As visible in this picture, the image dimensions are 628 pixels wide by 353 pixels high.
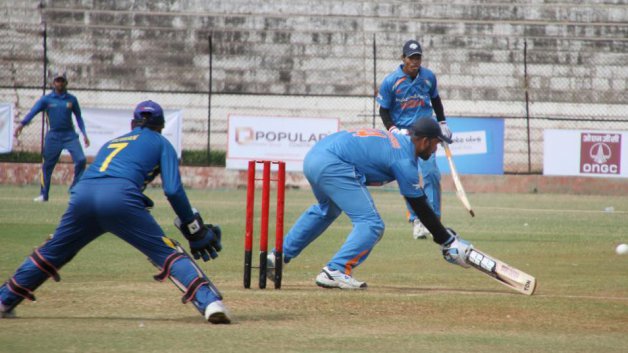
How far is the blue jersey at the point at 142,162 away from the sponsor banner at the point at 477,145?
15976mm

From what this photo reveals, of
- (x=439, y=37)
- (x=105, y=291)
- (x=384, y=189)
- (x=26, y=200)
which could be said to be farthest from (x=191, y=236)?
(x=439, y=37)

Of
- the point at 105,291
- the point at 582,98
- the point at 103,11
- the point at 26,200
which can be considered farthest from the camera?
the point at 103,11

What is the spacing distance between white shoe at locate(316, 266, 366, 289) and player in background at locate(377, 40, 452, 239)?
384 centimetres

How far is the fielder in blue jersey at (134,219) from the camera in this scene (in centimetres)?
694

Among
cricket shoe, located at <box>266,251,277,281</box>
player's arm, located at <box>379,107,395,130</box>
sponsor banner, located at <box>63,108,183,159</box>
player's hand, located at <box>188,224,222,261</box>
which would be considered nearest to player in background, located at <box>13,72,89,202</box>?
sponsor banner, located at <box>63,108,183,159</box>

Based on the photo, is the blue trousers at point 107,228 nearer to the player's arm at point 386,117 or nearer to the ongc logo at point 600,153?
the player's arm at point 386,117

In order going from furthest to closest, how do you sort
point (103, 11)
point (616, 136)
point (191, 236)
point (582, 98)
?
1. point (103, 11)
2. point (582, 98)
3. point (616, 136)
4. point (191, 236)

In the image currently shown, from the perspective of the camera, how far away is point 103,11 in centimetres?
2842

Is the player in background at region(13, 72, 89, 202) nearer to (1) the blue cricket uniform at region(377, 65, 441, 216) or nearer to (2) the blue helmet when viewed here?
(1) the blue cricket uniform at region(377, 65, 441, 216)

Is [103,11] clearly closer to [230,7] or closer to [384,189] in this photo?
[230,7]

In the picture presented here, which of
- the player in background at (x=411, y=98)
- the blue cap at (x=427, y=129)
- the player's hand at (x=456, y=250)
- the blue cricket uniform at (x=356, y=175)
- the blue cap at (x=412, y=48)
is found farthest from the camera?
the player in background at (x=411, y=98)

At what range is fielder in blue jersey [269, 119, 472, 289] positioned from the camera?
830cm

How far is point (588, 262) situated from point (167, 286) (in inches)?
180

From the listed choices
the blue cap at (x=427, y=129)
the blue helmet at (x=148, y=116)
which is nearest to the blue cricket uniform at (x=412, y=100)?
the blue cap at (x=427, y=129)
